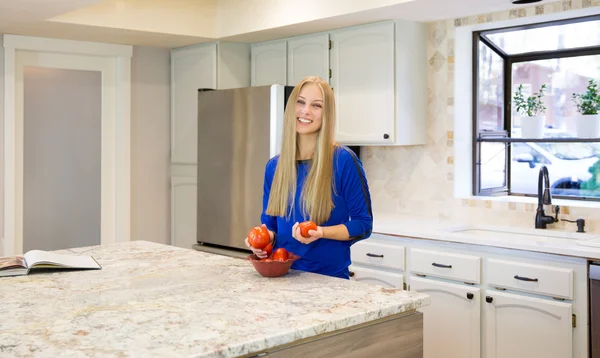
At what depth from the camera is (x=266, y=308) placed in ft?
6.13

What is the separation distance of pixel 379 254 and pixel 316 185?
1424 millimetres

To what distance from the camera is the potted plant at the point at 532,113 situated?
3.92 m

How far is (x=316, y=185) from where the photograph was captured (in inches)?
93.3

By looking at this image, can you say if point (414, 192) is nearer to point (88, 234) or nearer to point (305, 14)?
point (305, 14)

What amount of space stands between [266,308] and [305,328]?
0.21m

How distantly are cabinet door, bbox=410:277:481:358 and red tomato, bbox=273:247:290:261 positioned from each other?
1.28 metres

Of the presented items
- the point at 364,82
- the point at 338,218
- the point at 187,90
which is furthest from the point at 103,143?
the point at 338,218

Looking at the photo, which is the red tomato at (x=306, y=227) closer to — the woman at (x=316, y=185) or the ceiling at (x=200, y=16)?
the woman at (x=316, y=185)

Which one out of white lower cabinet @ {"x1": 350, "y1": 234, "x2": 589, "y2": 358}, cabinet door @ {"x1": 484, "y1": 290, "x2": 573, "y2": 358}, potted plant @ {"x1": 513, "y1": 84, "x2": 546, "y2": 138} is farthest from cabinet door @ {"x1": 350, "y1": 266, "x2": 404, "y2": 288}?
potted plant @ {"x1": 513, "y1": 84, "x2": 546, "y2": 138}

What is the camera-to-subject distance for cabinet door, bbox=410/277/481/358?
329cm

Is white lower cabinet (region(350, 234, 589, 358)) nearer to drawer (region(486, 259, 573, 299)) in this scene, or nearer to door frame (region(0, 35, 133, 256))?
drawer (region(486, 259, 573, 299))

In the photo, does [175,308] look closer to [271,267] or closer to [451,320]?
[271,267]

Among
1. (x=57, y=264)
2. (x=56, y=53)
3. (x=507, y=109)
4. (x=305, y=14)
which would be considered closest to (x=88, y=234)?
(x=56, y=53)

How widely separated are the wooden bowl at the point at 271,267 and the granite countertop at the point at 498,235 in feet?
4.25
